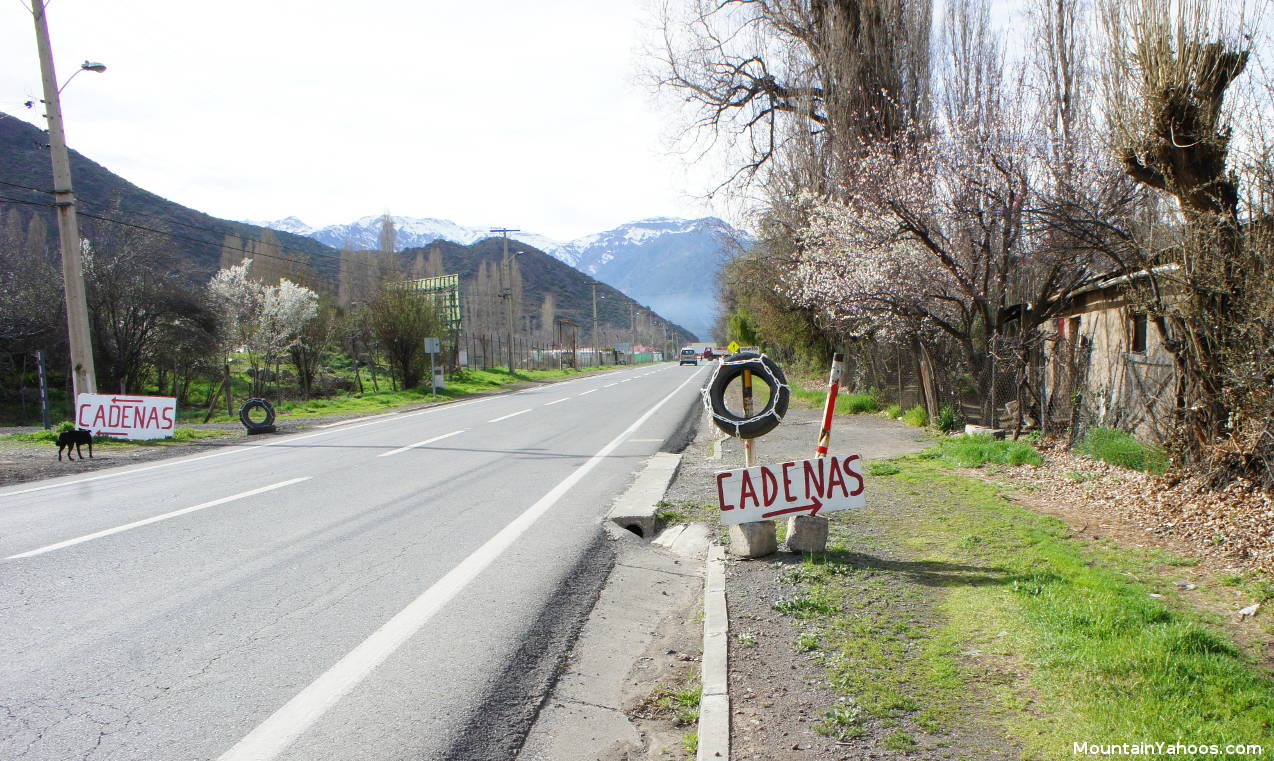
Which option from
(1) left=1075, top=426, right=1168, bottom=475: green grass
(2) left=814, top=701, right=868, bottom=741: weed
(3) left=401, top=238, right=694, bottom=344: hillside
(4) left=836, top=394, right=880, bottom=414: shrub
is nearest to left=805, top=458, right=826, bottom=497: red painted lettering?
(2) left=814, top=701, right=868, bottom=741: weed

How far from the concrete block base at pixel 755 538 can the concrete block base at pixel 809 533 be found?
0.18 metres

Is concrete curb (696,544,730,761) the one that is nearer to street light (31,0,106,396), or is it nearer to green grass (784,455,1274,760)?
green grass (784,455,1274,760)

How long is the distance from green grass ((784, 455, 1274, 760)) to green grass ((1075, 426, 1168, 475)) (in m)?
2.47

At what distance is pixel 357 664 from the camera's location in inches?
159

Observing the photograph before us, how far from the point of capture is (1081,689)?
11.4ft

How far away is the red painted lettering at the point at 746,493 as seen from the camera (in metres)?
5.74

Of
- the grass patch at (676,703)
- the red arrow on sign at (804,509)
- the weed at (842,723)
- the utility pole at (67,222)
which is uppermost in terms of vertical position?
the utility pole at (67,222)

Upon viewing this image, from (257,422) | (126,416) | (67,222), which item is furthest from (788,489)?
(67,222)

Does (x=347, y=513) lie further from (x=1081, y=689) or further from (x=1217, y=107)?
(x=1217, y=107)

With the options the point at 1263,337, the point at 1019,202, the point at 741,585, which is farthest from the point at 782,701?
the point at 1019,202

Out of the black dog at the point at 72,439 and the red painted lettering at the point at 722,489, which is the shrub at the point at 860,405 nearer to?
the red painted lettering at the point at 722,489

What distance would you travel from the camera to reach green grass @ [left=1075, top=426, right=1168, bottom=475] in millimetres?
7889

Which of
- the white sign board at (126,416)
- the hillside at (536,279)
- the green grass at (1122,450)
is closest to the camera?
the green grass at (1122,450)

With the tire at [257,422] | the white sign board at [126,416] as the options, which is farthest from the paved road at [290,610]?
the tire at [257,422]
